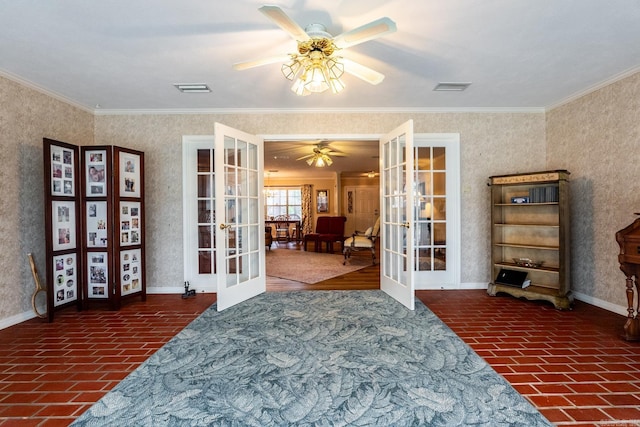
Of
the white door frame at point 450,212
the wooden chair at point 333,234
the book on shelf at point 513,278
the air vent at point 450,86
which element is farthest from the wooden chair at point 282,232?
the air vent at point 450,86

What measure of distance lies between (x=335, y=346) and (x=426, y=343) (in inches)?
28.7

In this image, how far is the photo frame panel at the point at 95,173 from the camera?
3484mm

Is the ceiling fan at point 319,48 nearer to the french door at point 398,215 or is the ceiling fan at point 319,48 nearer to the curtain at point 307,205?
the french door at point 398,215

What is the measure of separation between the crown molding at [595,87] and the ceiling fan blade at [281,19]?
3.20 meters

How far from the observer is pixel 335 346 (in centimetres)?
251

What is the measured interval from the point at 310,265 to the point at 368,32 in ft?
15.9

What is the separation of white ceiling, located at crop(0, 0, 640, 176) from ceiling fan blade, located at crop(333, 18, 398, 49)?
0.75 ft

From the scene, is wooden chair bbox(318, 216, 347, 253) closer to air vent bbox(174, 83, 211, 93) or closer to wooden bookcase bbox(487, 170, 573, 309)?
wooden bookcase bbox(487, 170, 573, 309)

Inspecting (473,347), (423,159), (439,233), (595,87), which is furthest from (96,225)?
(595,87)

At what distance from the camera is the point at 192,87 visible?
134 inches

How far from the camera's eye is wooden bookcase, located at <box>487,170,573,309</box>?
3.46 m

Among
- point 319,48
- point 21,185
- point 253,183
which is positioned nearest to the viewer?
point 319,48

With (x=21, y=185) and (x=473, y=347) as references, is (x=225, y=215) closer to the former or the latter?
(x=21, y=185)

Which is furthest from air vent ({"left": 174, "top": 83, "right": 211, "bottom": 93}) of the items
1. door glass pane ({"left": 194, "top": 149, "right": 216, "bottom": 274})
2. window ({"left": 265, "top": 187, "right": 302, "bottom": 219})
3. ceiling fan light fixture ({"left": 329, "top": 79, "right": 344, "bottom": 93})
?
window ({"left": 265, "top": 187, "right": 302, "bottom": 219})
